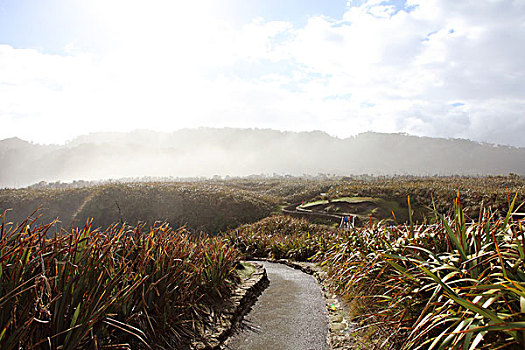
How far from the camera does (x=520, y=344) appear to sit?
2586mm

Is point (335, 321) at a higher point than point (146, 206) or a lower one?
higher

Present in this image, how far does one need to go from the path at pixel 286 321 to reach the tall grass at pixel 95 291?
73 cm

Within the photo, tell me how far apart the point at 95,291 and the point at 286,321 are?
3.26 metres

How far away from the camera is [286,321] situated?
18.1 feet

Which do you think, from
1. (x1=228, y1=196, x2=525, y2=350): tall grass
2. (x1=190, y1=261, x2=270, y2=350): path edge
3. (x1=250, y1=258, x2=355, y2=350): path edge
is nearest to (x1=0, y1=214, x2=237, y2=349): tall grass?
(x1=190, y1=261, x2=270, y2=350): path edge

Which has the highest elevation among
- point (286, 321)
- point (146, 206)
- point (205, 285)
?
point (205, 285)

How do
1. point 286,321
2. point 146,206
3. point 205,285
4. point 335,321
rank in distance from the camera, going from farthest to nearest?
1. point 146,206
2. point 205,285
3. point 286,321
4. point 335,321

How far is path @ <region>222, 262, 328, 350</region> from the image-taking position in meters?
4.71

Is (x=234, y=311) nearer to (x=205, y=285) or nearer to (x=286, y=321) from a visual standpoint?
(x=205, y=285)

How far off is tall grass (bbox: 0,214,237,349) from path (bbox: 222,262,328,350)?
2.40ft

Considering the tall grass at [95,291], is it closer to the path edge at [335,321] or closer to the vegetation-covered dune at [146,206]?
the path edge at [335,321]

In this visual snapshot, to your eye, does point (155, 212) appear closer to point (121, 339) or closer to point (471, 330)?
point (121, 339)

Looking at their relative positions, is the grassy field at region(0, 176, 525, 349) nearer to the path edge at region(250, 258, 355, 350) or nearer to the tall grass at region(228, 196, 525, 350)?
the tall grass at region(228, 196, 525, 350)

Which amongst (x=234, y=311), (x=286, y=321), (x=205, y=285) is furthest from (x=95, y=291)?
(x=286, y=321)
